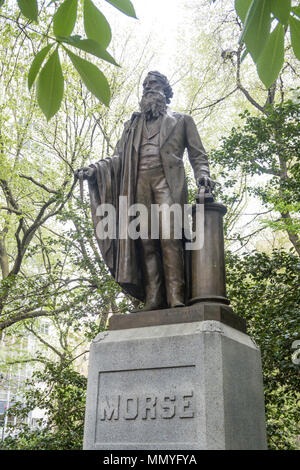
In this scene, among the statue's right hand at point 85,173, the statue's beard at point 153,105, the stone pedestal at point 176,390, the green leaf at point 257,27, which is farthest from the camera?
the statue's beard at point 153,105

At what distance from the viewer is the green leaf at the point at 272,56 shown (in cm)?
119

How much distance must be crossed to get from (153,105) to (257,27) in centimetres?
442

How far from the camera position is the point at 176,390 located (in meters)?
3.96

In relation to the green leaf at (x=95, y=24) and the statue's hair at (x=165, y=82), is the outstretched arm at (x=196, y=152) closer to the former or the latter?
the statue's hair at (x=165, y=82)

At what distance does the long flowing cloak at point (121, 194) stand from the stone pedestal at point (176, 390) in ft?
2.04

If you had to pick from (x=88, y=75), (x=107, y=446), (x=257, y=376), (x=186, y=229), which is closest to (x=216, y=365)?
(x=257, y=376)

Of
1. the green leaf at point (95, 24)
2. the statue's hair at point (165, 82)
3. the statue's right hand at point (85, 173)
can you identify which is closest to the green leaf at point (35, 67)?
the green leaf at point (95, 24)

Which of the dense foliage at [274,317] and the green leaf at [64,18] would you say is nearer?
the green leaf at [64,18]

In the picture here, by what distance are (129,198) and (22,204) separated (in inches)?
442

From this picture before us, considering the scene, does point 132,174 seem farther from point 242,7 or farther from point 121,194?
point 242,7

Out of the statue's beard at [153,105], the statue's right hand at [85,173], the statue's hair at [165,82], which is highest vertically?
the statue's hair at [165,82]
